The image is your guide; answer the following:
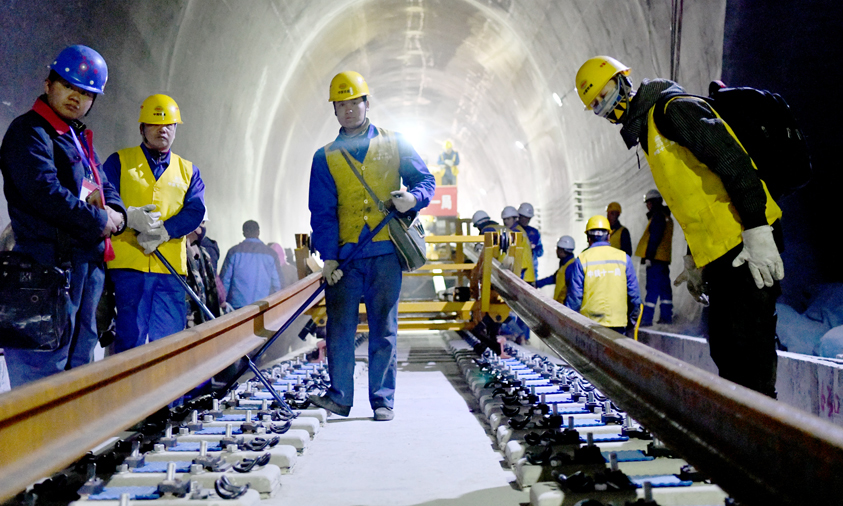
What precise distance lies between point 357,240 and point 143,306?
52.0 inches

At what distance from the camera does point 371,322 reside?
4156mm

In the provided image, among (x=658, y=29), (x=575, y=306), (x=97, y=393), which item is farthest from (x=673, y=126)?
(x=658, y=29)

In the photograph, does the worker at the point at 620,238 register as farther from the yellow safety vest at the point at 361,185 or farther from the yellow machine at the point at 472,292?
the yellow safety vest at the point at 361,185

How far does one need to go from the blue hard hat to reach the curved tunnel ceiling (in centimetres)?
148

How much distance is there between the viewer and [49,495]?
2377mm

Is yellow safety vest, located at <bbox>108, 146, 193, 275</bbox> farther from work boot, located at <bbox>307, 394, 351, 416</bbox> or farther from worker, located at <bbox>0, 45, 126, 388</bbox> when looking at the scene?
work boot, located at <bbox>307, 394, 351, 416</bbox>

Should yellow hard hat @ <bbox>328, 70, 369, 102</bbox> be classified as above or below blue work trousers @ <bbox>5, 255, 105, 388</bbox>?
Result: above

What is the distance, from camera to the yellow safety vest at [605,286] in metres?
6.23

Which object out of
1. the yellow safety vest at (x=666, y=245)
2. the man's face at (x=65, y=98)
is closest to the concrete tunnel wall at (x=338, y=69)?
the yellow safety vest at (x=666, y=245)

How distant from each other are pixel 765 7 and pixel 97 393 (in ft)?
21.9

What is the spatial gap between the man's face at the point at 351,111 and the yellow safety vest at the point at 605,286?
3.04 metres

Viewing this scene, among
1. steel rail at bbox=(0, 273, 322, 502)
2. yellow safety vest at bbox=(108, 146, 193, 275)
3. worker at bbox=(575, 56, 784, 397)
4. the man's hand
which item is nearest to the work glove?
worker at bbox=(575, 56, 784, 397)

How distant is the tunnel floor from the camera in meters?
2.56

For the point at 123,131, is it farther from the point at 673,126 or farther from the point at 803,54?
the point at 803,54
